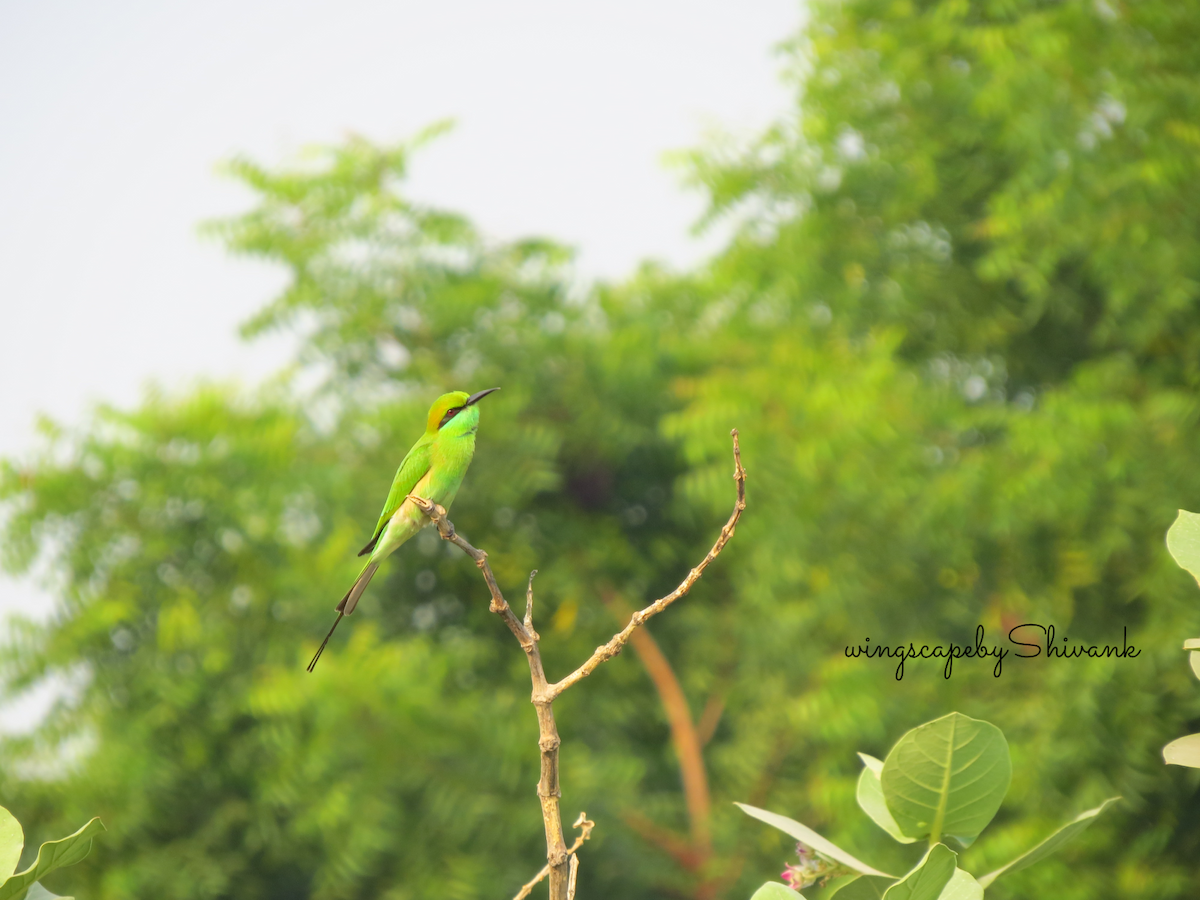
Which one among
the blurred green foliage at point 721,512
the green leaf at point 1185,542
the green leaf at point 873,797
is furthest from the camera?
the blurred green foliage at point 721,512

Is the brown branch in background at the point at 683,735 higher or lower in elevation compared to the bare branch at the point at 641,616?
lower

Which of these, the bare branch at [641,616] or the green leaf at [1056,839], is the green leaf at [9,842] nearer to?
the bare branch at [641,616]

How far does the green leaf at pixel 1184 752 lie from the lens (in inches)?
32.5


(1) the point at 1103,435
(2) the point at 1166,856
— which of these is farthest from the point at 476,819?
(1) the point at 1103,435

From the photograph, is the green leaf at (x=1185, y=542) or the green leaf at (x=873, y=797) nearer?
the green leaf at (x=1185, y=542)

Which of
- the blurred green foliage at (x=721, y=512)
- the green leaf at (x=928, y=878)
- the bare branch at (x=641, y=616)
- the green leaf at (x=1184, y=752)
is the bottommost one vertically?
the blurred green foliage at (x=721, y=512)

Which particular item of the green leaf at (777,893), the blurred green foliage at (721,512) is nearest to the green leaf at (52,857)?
the green leaf at (777,893)

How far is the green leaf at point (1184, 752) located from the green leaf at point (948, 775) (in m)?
0.15

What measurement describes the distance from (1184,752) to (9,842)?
0.93 meters

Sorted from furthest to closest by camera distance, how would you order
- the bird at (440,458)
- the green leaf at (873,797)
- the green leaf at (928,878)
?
1. the bird at (440,458)
2. the green leaf at (873,797)
3. the green leaf at (928,878)

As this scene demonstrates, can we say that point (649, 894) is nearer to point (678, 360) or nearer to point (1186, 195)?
point (678, 360)

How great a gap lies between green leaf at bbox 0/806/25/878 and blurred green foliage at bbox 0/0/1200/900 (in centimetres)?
349

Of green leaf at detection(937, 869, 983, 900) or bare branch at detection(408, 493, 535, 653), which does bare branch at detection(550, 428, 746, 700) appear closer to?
bare branch at detection(408, 493, 535, 653)

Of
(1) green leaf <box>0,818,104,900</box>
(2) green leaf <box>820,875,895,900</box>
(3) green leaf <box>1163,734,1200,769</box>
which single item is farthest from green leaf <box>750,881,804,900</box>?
(1) green leaf <box>0,818,104,900</box>
